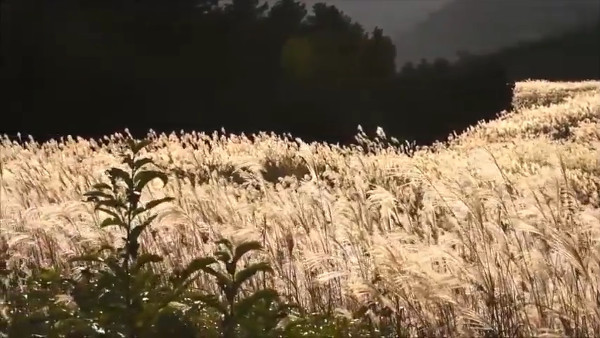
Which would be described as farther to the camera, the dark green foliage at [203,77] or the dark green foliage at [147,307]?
the dark green foliage at [203,77]

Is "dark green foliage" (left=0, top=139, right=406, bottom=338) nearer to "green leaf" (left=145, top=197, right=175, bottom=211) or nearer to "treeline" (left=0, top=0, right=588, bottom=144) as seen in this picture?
"green leaf" (left=145, top=197, right=175, bottom=211)

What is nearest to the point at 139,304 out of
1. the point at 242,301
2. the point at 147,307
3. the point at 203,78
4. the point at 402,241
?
the point at 147,307

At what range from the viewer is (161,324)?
2.38 meters

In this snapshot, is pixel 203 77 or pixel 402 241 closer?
pixel 402 241

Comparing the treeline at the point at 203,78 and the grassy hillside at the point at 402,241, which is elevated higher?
the treeline at the point at 203,78

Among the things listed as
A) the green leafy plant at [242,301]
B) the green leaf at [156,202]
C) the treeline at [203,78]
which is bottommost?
the green leafy plant at [242,301]

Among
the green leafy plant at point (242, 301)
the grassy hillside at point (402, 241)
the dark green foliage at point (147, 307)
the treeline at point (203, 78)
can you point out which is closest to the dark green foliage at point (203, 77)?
the treeline at point (203, 78)

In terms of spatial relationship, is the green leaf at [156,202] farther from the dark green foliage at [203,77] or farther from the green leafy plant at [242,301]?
the dark green foliage at [203,77]

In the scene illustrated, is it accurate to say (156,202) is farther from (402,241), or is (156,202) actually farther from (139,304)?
(402,241)

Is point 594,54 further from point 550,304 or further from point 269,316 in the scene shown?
point 269,316

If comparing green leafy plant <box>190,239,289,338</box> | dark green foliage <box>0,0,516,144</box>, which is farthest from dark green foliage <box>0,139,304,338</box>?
dark green foliage <box>0,0,516,144</box>

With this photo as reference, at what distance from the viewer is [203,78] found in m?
11.2

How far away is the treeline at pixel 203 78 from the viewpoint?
365 inches

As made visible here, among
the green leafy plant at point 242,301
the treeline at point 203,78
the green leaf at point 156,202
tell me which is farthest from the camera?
the treeline at point 203,78
